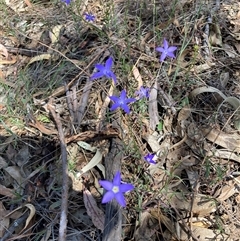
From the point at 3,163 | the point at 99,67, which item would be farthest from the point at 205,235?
the point at 3,163

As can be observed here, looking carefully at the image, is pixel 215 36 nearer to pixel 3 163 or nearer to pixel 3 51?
pixel 3 51

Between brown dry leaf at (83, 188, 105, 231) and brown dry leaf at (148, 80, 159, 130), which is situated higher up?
brown dry leaf at (148, 80, 159, 130)

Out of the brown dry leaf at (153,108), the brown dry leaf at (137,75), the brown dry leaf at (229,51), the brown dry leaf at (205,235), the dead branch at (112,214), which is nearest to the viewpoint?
the dead branch at (112,214)

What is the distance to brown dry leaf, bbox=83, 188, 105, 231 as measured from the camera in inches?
69.1

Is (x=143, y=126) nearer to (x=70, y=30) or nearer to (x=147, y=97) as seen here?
(x=147, y=97)

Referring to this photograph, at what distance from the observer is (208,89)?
2.10m

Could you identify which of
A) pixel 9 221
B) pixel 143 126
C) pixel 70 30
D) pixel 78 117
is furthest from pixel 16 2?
pixel 9 221

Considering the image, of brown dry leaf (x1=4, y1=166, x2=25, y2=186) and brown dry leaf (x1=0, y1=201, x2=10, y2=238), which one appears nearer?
→ brown dry leaf (x1=0, y1=201, x2=10, y2=238)

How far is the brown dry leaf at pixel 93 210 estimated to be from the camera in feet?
5.76

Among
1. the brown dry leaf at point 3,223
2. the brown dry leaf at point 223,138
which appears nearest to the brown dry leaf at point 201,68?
the brown dry leaf at point 223,138

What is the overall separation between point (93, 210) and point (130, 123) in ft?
1.50

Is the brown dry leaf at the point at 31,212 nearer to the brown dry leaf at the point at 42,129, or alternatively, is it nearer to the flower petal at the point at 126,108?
the brown dry leaf at the point at 42,129

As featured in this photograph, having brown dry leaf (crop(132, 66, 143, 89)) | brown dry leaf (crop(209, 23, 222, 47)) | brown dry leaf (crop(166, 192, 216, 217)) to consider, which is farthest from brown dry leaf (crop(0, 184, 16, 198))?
brown dry leaf (crop(209, 23, 222, 47))

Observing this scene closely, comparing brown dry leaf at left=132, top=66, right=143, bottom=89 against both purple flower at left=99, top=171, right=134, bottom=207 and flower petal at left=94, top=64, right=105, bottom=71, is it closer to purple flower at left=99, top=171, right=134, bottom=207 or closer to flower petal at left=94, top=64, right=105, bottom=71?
flower petal at left=94, top=64, right=105, bottom=71
